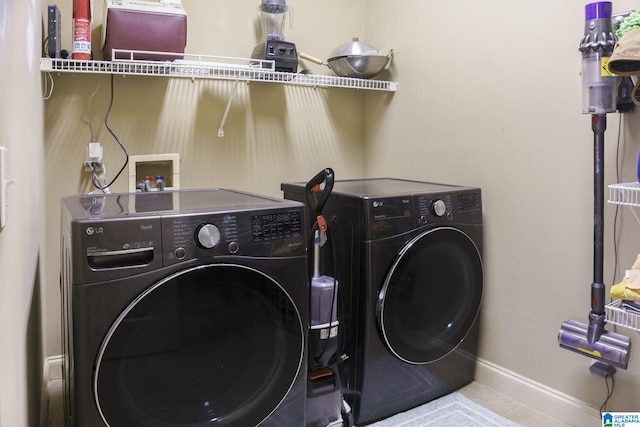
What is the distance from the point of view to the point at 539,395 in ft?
6.43

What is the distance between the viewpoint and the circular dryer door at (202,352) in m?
1.23

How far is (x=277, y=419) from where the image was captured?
1483 mm

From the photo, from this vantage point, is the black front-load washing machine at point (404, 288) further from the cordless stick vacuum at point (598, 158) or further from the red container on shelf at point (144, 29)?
the red container on shelf at point (144, 29)

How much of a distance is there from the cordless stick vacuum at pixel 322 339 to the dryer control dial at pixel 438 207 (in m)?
0.47

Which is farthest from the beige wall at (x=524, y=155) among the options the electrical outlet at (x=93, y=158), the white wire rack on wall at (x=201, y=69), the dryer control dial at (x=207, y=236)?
the electrical outlet at (x=93, y=158)

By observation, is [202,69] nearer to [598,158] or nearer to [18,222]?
[18,222]

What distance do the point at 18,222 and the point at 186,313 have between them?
1.48 feet

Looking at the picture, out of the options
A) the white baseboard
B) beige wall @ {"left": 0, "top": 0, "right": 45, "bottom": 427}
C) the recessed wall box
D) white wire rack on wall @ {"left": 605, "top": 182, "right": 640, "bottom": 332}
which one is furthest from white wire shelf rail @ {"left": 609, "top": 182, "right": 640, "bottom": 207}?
the recessed wall box

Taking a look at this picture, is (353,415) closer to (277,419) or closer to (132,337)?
(277,419)

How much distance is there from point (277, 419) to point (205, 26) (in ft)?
5.86

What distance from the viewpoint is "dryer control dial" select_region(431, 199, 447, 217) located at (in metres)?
1.90

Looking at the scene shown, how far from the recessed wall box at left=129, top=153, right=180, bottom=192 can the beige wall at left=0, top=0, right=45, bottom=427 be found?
625 millimetres

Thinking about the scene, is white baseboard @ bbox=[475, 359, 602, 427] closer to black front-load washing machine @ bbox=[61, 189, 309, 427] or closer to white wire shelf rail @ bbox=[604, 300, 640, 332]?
white wire shelf rail @ bbox=[604, 300, 640, 332]

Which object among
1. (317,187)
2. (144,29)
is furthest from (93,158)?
(317,187)
